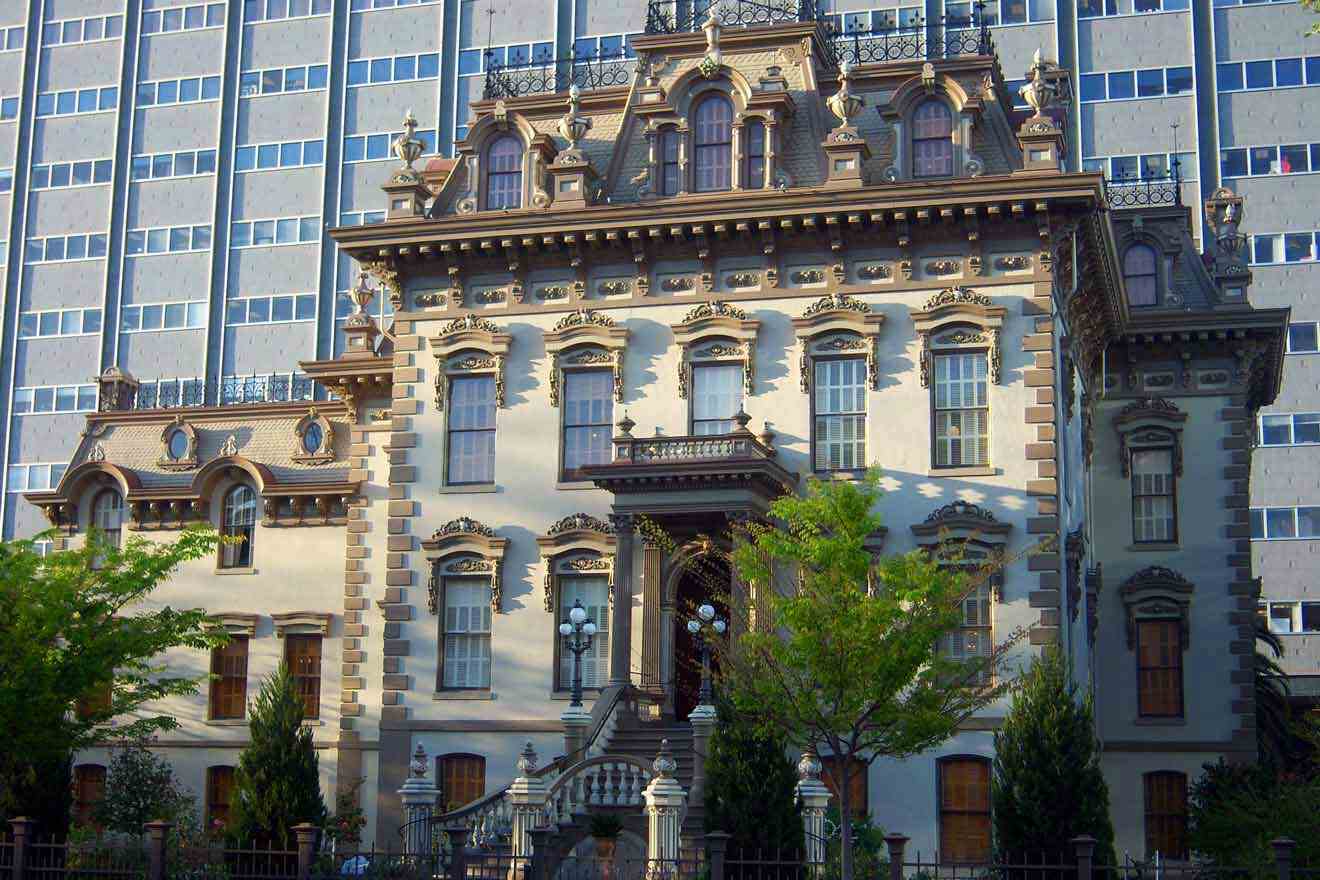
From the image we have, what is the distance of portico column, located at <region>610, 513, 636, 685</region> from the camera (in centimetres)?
3331

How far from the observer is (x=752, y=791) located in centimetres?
2650

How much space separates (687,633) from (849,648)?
854 centimetres

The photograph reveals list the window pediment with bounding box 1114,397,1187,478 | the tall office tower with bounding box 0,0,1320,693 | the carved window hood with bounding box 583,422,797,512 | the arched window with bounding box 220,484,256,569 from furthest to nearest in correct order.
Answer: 1. the tall office tower with bounding box 0,0,1320,693
2. the arched window with bounding box 220,484,256,569
3. the window pediment with bounding box 1114,397,1187,478
4. the carved window hood with bounding box 583,422,797,512

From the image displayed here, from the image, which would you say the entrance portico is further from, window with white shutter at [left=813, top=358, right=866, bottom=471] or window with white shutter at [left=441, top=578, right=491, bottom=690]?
window with white shutter at [left=441, top=578, right=491, bottom=690]

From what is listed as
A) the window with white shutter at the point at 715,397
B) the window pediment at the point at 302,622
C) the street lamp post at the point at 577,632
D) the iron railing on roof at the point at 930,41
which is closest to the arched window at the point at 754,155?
the iron railing on roof at the point at 930,41

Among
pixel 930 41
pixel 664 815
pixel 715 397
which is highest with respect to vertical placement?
pixel 930 41

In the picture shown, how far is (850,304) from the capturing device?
3412 centimetres

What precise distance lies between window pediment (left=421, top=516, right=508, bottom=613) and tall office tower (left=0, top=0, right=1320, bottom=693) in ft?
118

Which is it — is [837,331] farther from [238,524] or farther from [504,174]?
[238,524]

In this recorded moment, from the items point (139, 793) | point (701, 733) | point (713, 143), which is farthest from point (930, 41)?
point (139, 793)

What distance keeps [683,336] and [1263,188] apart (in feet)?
132

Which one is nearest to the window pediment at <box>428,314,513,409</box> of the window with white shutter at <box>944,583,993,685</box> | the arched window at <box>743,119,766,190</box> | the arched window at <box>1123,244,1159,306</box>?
the arched window at <box>743,119,766,190</box>

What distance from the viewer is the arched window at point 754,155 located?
35.3 metres

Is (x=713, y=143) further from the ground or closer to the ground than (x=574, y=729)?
further from the ground
